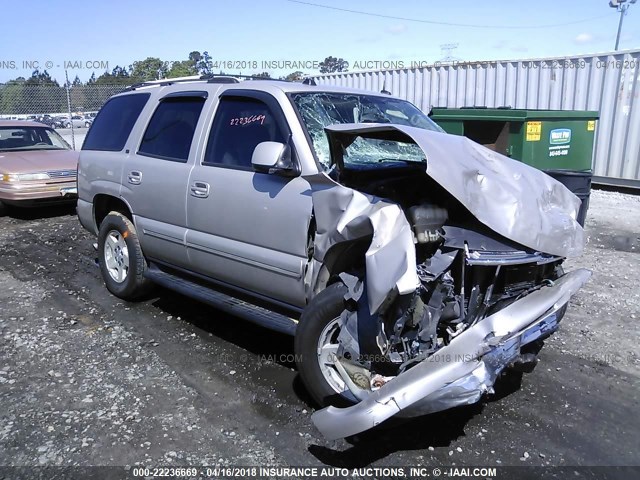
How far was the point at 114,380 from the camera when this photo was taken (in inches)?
151

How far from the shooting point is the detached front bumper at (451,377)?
2.61 m

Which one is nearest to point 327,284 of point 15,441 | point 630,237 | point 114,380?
point 114,380

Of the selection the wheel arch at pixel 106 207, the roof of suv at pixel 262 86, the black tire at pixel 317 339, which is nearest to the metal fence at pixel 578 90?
the roof of suv at pixel 262 86

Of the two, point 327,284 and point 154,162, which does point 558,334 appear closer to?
point 327,284

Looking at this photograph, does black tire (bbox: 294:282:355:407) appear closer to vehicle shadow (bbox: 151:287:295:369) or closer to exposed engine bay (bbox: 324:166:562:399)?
exposed engine bay (bbox: 324:166:562:399)

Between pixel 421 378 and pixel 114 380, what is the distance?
2.29m

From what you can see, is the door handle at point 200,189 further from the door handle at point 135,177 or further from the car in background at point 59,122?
the car in background at point 59,122

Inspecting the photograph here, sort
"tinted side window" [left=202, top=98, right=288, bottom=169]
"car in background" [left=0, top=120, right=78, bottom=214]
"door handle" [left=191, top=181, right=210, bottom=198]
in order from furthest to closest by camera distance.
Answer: "car in background" [left=0, top=120, right=78, bottom=214], "door handle" [left=191, top=181, right=210, bottom=198], "tinted side window" [left=202, top=98, right=288, bottom=169]

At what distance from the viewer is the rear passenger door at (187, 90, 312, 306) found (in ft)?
11.6

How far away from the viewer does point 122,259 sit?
207 inches

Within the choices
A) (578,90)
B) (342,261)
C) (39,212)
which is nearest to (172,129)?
(342,261)

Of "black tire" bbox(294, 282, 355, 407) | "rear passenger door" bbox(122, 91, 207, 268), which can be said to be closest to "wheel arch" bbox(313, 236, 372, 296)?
"black tire" bbox(294, 282, 355, 407)

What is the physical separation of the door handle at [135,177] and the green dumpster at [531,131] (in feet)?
15.7

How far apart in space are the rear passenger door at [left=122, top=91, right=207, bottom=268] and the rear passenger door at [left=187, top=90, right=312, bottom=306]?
0.19m
